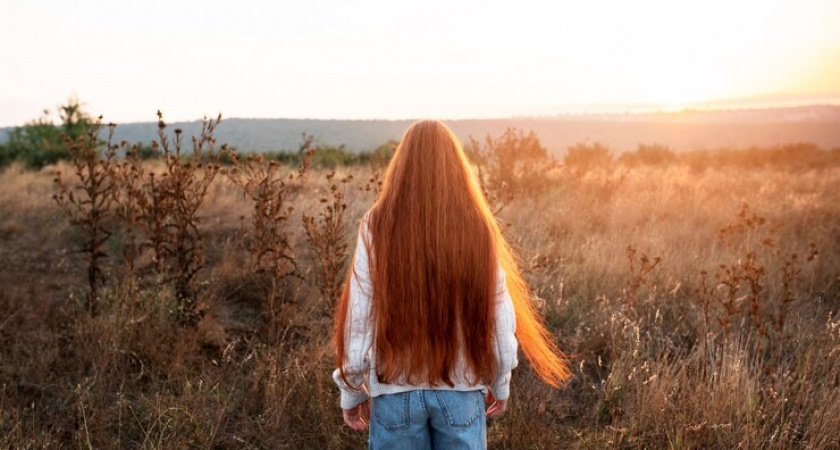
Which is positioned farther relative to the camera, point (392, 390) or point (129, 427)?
point (129, 427)

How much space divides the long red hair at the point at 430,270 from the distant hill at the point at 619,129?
4027 centimetres

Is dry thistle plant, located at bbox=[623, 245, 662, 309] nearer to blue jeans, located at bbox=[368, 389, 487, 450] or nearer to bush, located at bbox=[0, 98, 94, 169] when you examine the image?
blue jeans, located at bbox=[368, 389, 487, 450]

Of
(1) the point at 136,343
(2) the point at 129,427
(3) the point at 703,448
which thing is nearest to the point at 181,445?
(2) the point at 129,427

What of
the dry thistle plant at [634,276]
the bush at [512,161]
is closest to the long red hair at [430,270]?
the dry thistle plant at [634,276]

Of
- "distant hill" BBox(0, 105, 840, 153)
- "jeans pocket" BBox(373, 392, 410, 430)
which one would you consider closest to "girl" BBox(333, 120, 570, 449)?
"jeans pocket" BBox(373, 392, 410, 430)

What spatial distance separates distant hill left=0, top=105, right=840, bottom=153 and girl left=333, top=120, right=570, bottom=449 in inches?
1585

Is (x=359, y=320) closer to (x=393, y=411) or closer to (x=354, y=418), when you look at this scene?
(x=393, y=411)

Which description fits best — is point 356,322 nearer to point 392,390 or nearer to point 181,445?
point 392,390

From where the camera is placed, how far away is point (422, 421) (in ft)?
6.24

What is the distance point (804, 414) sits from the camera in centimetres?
318

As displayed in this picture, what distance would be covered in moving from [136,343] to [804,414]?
4058mm

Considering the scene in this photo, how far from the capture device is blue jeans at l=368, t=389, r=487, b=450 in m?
1.89

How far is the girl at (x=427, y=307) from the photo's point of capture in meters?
1.89

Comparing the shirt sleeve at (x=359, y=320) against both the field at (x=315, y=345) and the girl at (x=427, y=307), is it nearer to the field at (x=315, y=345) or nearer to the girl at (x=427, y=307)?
the girl at (x=427, y=307)
